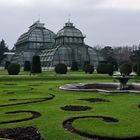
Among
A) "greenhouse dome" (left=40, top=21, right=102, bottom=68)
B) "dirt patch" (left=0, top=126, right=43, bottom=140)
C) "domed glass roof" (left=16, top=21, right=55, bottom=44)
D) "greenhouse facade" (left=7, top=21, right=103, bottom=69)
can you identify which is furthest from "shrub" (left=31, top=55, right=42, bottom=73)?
"domed glass roof" (left=16, top=21, right=55, bottom=44)

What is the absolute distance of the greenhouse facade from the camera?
7394 cm

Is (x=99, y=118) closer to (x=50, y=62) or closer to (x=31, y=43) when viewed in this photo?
(x=50, y=62)

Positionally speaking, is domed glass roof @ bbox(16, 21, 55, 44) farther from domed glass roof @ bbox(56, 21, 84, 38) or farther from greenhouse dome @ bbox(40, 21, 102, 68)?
domed glass roof @ bbox(56, 21, 84, 38)

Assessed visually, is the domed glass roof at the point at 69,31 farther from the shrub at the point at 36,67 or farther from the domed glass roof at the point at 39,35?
the shrub at the point at 36,67

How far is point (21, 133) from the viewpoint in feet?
29.3

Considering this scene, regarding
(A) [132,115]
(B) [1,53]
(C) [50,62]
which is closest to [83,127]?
(A) [132,115]

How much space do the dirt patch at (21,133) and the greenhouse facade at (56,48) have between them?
61713 mm

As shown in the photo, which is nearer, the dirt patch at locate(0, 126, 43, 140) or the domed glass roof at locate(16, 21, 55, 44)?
the dirt patch at locate(0, 126, 43, 140)

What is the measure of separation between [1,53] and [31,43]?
1229 cm

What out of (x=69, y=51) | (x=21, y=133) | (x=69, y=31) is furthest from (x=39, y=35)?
(x=21, y=133)

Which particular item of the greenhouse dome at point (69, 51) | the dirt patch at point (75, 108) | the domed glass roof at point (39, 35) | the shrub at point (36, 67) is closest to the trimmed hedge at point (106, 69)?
the shrub at point (36, 67)

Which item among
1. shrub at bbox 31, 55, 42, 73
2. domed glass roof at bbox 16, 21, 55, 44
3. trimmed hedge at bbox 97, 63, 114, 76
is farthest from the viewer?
domed glass roof at bbox 16, 21, 55, 44

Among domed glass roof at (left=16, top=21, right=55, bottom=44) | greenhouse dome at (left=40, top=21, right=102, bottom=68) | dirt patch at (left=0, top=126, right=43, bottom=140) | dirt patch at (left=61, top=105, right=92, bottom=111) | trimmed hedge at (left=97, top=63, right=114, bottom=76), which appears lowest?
dirt patch at (left=0, top=126, right=43, bottom=140)

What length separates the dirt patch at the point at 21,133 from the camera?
28.0 feet
